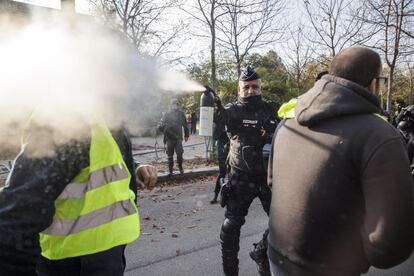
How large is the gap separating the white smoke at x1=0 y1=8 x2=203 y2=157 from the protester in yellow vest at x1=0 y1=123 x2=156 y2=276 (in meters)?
0.10

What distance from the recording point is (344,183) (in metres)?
1.47

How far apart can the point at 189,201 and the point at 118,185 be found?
17.2ft

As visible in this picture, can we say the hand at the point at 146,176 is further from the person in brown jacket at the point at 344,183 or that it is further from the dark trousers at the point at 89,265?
the person in brown jacket at the point at 344,183

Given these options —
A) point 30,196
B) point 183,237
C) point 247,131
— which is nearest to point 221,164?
→ point 183,237

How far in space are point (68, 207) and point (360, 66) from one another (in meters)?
1.41

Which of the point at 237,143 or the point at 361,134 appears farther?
the point at 237,143

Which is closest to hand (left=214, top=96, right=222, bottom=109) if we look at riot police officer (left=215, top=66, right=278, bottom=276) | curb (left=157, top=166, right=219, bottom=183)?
riot police officer (left=215, top=66, right=278, bottom=276)

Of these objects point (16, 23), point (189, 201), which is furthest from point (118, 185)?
point (189, 201)

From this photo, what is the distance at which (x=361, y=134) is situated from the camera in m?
1.43

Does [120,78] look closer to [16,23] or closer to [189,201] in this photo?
Answer: [16,23]

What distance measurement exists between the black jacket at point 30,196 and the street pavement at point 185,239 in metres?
2.58

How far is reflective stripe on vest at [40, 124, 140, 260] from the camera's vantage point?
146cm

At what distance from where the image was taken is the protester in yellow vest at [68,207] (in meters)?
1.25

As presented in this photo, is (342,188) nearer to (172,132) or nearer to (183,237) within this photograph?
(183,237)
